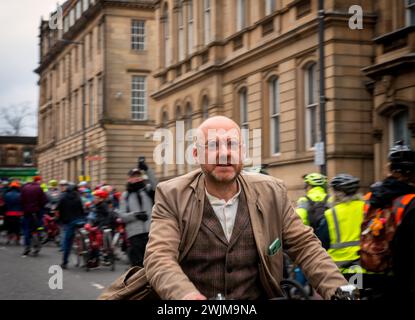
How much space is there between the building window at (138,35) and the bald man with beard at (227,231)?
59195 millimetres

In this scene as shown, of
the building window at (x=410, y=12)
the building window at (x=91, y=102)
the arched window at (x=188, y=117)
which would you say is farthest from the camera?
the building window at (x=91, y=102)

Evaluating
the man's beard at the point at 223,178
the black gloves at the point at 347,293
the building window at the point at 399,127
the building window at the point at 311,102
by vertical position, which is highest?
the building window at the point at 311,102

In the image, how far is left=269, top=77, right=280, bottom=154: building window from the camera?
1091 inches

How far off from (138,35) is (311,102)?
3825 cm

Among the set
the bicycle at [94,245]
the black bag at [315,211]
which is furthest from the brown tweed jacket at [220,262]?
the bicycle at [94,245]

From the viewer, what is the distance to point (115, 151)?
5806cm

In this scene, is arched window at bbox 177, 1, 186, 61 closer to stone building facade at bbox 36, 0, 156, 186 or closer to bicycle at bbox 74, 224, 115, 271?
stone building facade at bbox 36, 0, 156, 186

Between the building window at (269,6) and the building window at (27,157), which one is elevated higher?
the building window at (269,6)

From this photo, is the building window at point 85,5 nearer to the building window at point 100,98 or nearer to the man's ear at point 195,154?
the building window at point 100,98

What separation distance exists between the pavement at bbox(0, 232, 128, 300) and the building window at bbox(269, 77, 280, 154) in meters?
9.33

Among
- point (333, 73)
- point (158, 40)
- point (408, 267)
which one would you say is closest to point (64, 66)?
point (158, 40)

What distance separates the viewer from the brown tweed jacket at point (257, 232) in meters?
3.20

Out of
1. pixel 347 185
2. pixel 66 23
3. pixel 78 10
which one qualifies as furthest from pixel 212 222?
pixel 66 23

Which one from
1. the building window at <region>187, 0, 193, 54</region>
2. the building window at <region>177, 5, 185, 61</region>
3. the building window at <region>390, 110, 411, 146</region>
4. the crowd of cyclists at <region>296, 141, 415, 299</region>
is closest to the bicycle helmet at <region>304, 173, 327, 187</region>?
the crowd of cyclists at <region>296, 141, 415, 299</region>
